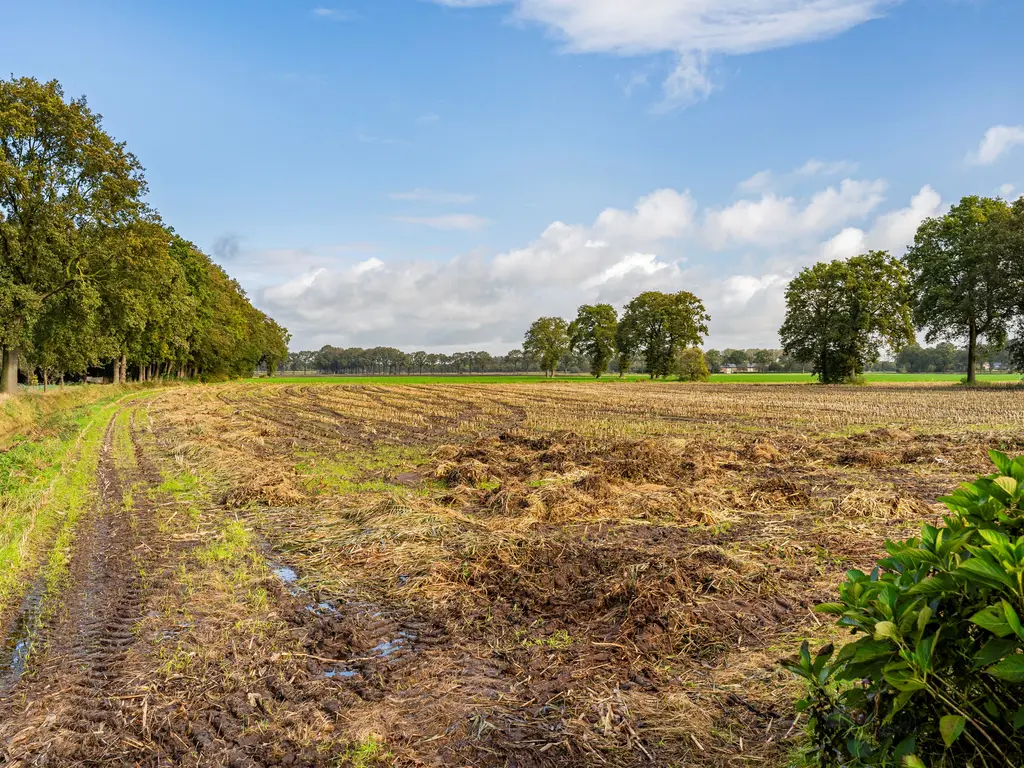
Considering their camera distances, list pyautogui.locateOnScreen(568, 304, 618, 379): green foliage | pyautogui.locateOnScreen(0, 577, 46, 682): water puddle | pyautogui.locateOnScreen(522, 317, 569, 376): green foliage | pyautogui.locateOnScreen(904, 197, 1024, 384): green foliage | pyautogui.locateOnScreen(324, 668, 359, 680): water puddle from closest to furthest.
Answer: pyautogui.locateOnScreen(324, 668, 359, 680): water puddle
pyautogui.locateOnScreen(0, 577, 46, 682): water puddle
pyautogui.locateOnScreen(904, 197, 1024, 384): green foliage
pyautogui.locateOnScreen(568, 304, 618, 379): green foliage
pyautogui.locateOnScreen(522, 317, 569, 376): green foliage

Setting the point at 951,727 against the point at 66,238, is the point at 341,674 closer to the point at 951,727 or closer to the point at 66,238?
the point at 951,727

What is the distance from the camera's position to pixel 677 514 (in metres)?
9.47

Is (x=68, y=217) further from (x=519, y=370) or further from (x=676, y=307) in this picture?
(x=519, y=370)

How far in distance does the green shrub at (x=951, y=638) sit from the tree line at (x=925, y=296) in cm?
5588

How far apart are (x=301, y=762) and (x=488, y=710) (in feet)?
4.23

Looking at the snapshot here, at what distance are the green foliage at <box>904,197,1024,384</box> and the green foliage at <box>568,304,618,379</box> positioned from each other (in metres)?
54.7

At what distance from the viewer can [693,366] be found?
8156cm

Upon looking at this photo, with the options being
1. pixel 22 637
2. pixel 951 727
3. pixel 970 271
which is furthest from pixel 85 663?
pixel 970 271

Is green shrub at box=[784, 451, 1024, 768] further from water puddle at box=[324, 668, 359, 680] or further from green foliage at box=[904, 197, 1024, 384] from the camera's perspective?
green foliage at box=[904, 197, 1024, 384]

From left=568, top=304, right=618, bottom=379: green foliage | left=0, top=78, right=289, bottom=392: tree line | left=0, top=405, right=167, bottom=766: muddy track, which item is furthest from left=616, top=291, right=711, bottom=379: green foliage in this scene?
left=0, top=405, right=167, bottom=766: muddy track

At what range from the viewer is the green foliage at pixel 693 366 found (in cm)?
8144

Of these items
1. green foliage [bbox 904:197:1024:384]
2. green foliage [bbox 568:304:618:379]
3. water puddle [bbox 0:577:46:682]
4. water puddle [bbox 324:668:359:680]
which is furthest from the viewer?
green foliage [bbox 568:304:618:379]

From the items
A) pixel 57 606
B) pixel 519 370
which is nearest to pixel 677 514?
pixel 57 606

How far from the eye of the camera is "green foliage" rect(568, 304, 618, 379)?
105875mm
